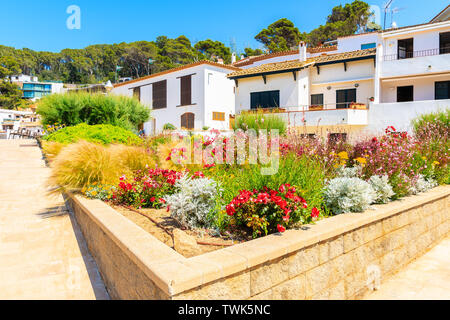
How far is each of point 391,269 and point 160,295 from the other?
2.75 m

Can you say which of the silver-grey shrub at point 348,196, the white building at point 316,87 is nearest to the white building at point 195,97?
the white building at point 316,87

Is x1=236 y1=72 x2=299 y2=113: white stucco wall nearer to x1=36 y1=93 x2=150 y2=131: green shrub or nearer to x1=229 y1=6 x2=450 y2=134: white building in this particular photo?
x1=229 y1=6 x2=450 y2=134: white building

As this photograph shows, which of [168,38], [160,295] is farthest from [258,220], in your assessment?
[168,38]

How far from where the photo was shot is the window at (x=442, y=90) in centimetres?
1868

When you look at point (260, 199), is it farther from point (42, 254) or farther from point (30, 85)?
point (30, 85)

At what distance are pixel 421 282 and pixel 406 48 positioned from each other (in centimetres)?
2108

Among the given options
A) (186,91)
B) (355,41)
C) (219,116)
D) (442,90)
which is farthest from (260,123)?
(355,41)

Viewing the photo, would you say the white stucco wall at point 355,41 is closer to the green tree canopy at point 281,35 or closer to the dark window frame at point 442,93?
the dark window frame at point 442,93

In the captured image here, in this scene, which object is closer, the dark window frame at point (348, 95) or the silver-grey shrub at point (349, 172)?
the silver-grey shrub at point (349, 172)

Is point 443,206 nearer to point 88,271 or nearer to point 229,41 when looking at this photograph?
point 88,271

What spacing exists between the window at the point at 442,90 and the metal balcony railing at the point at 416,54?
1.74 meters

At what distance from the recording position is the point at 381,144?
17.7 ft

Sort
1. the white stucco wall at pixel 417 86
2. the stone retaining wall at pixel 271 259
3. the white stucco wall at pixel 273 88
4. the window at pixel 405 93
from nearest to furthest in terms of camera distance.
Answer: the stone retaining wall at pixel 271 259 → the white stucco wall at pixel 417 86 → the window at pixel 405 93 → the white stucco wall at pixel 273 88

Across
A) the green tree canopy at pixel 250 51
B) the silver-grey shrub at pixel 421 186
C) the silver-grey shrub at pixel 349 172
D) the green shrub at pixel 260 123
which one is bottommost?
the silver-grey shrub at pixel 421 186
